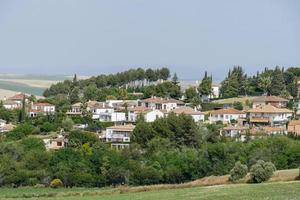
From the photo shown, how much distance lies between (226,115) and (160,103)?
10894 millimetres

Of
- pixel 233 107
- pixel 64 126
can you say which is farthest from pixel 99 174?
pixel 233 107

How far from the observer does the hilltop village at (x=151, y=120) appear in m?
45.9

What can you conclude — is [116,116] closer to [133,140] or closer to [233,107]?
[233,107]

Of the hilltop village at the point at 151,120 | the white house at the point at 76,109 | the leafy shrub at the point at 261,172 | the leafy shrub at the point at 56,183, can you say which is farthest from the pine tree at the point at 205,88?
the leafy shrub at the point at 261,172

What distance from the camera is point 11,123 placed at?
73000mm

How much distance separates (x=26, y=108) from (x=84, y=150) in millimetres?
32834

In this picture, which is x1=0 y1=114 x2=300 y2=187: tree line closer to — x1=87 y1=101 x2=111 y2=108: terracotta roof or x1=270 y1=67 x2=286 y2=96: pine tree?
x1=87 y1=101 x2=111 y2=108: terracotta roof

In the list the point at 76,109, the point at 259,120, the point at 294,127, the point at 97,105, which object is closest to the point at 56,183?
the point at 294,127

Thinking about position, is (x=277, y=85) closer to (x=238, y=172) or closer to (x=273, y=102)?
(x=273, y=102)

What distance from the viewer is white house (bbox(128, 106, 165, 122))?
72750 millimetres

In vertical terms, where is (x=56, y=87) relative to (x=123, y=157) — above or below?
above

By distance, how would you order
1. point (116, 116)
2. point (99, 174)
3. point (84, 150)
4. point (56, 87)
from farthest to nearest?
1. point (56, 87)
2. point (116, 116)
3. point (84, 150)
4. point (99, 174)

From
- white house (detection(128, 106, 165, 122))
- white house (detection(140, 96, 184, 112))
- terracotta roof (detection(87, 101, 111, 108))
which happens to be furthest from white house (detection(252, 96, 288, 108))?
terracotta roof (detection(87, 101, 111, 108))

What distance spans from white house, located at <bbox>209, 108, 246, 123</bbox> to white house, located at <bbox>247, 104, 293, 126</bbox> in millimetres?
1888
